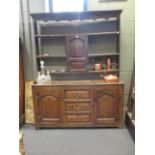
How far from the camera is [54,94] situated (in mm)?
3568

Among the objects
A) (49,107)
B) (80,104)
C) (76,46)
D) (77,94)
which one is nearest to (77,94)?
(77,94)

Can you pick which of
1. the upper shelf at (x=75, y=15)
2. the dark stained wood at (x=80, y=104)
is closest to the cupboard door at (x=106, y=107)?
the dark stained wood at (x=80, y=104)

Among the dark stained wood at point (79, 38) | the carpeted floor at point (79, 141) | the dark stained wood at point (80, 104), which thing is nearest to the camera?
the carpeted floor at point (79, 141)

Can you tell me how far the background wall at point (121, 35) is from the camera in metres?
3.83

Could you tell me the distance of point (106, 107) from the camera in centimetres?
357

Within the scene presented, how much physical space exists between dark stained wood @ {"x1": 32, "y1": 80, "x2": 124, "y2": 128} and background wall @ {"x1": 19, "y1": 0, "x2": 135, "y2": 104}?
60 centimetres

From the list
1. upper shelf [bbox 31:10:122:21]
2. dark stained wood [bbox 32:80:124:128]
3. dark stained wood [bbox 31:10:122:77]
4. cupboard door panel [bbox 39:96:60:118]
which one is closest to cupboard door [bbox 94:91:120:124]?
dark stained wood [bbox 32:80:124:128]

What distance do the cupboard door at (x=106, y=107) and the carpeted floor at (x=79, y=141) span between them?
7.1 inches

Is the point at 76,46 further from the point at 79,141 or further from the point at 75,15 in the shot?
the point at 79,141

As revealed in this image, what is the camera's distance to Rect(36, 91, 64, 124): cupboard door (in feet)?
11.7

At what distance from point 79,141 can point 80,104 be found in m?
0.62

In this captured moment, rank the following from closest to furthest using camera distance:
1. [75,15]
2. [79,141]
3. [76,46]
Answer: [79,141]
[75,15]
[76,46]

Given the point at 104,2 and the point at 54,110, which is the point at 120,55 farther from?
the point at 54,110

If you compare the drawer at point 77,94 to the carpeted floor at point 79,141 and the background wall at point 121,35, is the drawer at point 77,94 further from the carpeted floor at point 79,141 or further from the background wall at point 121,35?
the background wall at point 121,35
